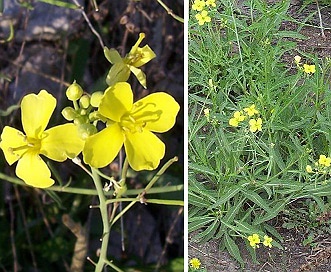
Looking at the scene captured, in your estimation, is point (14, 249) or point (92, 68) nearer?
point (14, 249)

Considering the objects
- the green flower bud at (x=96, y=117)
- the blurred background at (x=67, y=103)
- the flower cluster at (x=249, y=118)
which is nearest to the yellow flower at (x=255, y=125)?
the flower cluster at (x=249, y=118)

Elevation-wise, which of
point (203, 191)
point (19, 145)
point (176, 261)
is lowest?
point (176, 261)

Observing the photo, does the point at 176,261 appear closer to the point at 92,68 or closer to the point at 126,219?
the point at 126,219

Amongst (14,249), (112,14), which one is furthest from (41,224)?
(112,14)

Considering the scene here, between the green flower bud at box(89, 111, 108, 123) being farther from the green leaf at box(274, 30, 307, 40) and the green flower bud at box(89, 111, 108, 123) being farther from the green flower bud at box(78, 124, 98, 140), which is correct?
the green leaf at box(274, 30, 307, 40)

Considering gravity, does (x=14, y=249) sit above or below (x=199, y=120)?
below

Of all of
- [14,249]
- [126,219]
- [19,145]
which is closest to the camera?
[19,145]
